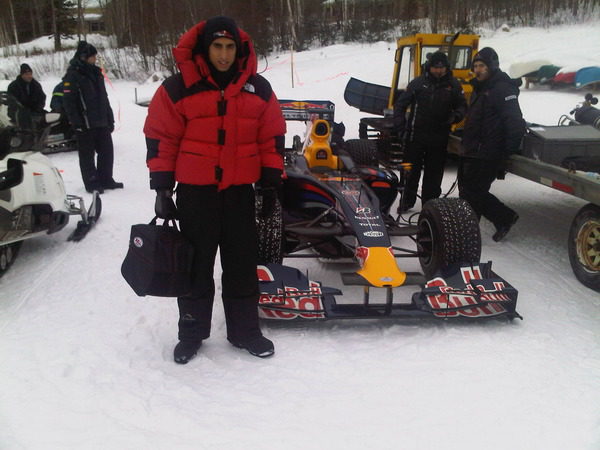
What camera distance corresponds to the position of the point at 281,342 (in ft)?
11.5

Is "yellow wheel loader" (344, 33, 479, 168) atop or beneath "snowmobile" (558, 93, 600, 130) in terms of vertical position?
atop

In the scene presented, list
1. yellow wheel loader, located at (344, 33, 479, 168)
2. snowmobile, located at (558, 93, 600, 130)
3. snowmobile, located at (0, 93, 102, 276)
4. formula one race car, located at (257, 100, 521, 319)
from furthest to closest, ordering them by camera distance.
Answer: yellow wheel loader, located at (344, 33, 479, 168) → snowmobile, located at (558, 93, 600, 130) → snowmobile, located at (0, 93, 102, 276) → formula one race car, located at (257, 100, 521, 319)

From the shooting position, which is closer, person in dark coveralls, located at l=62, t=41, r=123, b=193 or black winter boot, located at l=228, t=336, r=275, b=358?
black winter boot, located at l=228, t=336, r=275, b=358

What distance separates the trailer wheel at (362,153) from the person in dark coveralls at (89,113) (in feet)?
10.5

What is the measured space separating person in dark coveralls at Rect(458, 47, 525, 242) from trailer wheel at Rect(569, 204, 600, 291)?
0.98 metres

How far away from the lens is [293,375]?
124 inches

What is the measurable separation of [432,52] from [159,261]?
716 centimetres

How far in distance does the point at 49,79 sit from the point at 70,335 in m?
21.0

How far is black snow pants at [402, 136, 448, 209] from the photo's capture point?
6059mm

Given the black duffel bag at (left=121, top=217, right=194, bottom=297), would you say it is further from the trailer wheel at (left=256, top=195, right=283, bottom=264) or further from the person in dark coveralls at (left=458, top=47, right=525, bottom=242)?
the person in dark coveralls at (left=458, top=47, right=525, bottom=242)

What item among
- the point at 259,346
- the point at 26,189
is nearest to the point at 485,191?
the point at 259,346

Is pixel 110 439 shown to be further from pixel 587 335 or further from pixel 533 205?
pixel 533 205

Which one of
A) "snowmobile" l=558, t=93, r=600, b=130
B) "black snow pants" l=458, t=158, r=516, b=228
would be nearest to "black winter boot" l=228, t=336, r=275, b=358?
"black snow pants" l=458, t=158, r=516, b=228

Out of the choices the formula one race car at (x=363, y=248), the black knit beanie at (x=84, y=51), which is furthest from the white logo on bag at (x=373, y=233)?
the black knit beanie at (x=84, y=51)
